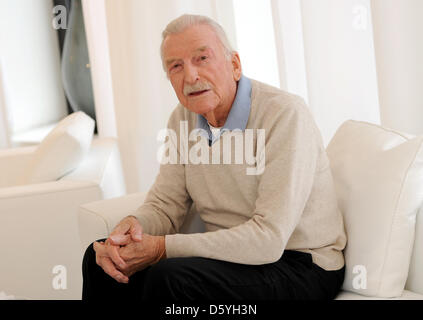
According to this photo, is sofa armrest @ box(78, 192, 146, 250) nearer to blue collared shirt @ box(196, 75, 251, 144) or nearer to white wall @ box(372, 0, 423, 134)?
blue collared shirt @ box(196, 75, 251, 144)

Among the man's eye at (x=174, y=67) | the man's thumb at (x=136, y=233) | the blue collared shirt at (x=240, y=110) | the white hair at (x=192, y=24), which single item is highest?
the white hair at (x=192, y=24)

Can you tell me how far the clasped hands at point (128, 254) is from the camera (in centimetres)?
155

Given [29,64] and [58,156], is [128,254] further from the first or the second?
[29,64]

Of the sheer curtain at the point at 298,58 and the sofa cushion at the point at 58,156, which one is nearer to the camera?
the sheer curtain at the point at 298,58

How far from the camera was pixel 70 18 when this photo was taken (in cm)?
428

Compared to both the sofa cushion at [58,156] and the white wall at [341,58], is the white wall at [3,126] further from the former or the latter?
the white wall at [341,58]

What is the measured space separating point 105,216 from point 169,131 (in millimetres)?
329

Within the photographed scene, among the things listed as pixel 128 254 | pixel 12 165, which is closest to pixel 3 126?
pixel 12 165

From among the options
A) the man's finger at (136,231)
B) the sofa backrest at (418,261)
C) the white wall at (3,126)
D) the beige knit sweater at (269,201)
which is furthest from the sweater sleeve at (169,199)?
the white wall at (3,126)

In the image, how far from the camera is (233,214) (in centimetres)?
168

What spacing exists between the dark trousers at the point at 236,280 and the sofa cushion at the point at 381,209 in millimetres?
85

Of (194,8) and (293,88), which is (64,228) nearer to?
(293,88)

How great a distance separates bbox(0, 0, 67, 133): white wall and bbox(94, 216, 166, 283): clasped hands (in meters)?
3.06

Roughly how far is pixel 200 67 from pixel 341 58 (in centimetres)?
83
